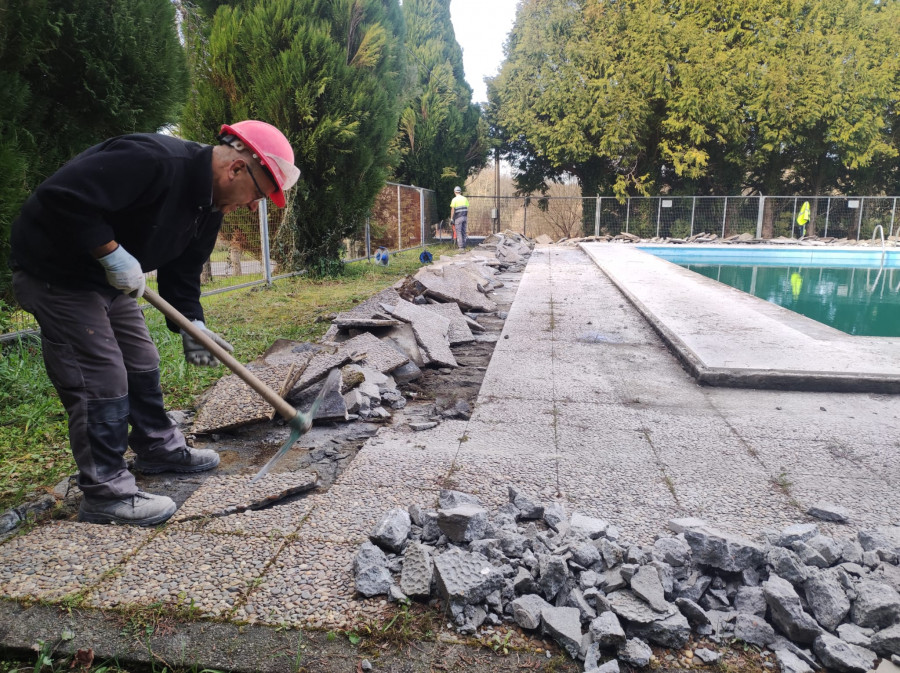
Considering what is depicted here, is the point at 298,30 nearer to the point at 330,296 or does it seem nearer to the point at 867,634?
the point at 330,296

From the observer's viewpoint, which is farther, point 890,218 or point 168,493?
point 890,218

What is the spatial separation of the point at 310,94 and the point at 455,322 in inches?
187

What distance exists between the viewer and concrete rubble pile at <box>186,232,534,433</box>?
138 inches

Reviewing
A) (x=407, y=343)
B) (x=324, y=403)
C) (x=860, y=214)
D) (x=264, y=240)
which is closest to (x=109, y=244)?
(x=324, y=403)

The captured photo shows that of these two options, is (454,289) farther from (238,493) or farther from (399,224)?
(399,224)

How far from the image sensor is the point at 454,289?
24.2 feet

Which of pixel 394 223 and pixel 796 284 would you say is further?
pixel 394 223

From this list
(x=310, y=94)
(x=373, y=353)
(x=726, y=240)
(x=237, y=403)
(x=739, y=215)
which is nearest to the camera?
(x=237, y=403)

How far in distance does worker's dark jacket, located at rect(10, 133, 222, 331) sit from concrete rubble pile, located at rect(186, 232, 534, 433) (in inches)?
47.3

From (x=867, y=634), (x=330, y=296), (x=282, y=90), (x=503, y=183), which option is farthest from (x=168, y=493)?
(x=503, y=183)

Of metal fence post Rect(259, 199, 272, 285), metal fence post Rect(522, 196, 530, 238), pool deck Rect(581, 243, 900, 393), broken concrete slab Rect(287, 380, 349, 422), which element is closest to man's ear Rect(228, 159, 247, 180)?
broken concrete slab Rect(287, 380, 349, 422)

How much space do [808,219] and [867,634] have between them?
25.2 metres

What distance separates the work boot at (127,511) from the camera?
2.35 m

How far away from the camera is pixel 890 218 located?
23047 mm
